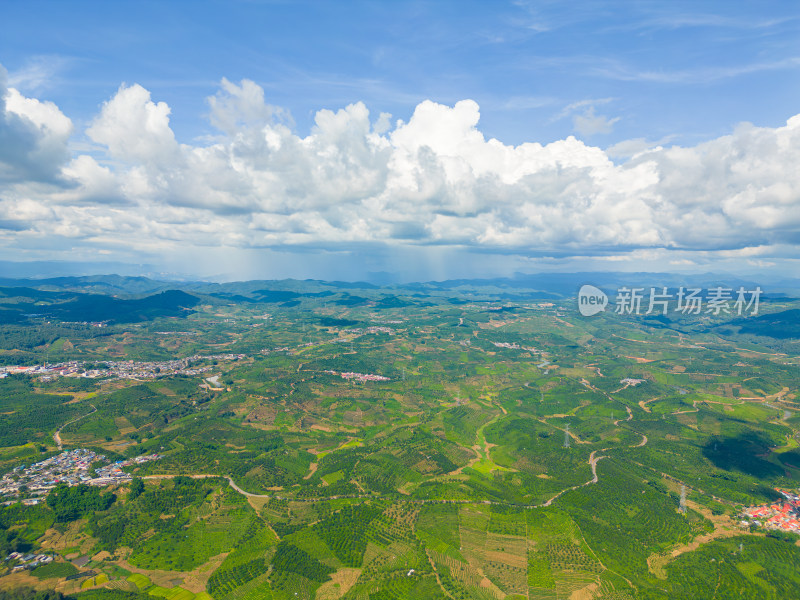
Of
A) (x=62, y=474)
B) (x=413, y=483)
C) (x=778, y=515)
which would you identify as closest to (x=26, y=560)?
(x=62, y=474)

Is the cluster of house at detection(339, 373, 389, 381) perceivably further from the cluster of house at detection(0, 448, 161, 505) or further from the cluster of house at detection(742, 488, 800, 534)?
the cluster of house at detection(742, 488, 800, 534)

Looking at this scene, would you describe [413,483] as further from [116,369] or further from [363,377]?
[116,369]

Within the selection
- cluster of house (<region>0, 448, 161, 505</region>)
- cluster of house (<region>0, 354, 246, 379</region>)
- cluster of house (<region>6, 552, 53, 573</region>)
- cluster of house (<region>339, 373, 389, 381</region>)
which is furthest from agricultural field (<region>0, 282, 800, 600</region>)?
cluster of house (<region>0, 354, 246, 379</region>)

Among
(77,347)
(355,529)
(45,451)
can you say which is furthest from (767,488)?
(77,347)

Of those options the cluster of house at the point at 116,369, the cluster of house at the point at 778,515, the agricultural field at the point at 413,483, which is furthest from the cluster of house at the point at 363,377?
the cluster of house at the point at 778,515

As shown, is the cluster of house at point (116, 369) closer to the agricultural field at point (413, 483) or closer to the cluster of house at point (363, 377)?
the agricultural field at point (413, 483)

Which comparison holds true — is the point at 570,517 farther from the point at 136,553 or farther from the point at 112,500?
the point at 112,500
